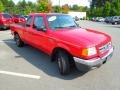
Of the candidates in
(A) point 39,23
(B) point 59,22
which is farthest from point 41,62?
(B) point 59,22

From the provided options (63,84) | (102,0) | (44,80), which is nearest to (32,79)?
(44,80)

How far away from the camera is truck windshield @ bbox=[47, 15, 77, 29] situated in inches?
270

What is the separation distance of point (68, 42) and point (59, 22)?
146 centimetres

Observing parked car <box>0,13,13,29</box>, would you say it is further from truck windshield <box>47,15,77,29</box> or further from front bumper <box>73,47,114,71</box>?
front bumper <box>73,47,114,71</box>

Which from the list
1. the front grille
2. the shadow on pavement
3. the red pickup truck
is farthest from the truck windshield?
the front grille

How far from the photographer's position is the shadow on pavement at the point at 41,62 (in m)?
6.20

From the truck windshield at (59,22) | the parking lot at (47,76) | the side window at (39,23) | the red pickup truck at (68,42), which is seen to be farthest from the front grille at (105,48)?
the side window at (39,23)

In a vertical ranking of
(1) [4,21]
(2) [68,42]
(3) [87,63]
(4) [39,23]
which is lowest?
(1) [4,21]

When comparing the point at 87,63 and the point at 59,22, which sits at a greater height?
the point at 59,22

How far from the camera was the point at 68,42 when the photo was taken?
5781 mm

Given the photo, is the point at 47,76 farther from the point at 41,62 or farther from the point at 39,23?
the point at 39,23

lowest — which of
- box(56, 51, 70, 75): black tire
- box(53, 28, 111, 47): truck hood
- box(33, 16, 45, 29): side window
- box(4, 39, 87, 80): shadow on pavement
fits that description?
box(4, 39, 87, 80): shadow on pavement

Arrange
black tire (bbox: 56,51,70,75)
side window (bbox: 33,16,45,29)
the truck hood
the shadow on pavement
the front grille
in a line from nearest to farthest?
the truck hood → the front grille → black tire (bbox: 56,51,70,75) → the shadow on pavement → side window (bbox: 33,16,45,29)

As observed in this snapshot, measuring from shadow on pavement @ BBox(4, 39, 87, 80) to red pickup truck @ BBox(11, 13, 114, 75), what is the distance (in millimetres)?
283
